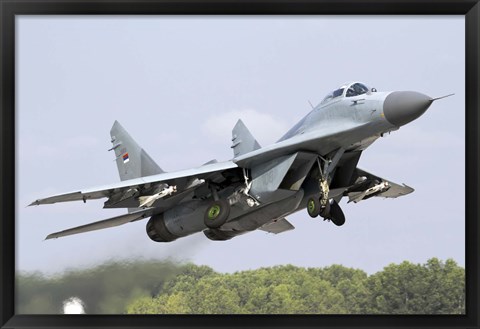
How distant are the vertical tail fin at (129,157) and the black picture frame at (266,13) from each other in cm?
795

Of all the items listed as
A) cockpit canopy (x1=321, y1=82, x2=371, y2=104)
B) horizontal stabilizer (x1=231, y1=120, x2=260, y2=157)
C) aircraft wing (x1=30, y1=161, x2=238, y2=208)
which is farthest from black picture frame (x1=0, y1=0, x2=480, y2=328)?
horizontal stabilizer (x1=231, y1=120, x2=260, y2=157)

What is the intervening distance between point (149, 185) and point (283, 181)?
9.22ft

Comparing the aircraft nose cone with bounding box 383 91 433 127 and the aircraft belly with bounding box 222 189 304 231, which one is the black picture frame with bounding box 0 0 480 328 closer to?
the aircraft nose cone with bounding box 383 91 433 127

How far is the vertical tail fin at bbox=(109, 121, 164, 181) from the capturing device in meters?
22.6

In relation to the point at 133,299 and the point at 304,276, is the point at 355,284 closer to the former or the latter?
the point at 304,276

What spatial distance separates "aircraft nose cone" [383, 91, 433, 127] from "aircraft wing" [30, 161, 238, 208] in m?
3.67

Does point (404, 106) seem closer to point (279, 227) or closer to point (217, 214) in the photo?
point (217, 214)

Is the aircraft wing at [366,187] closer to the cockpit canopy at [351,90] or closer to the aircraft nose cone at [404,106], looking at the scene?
the cockpit canopy at [351,90]

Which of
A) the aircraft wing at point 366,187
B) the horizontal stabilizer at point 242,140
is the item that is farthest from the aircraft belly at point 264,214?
the horizontal stabilizer at point 242,140

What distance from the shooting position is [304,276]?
1745 inches

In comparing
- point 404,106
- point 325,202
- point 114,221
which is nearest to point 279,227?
point 114,221

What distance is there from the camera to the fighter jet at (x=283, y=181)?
18031 millimetres

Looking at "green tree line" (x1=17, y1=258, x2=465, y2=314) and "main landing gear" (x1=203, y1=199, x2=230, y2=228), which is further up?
"main landing gear" (x1=203, y1=199, x2=230, y2=228)

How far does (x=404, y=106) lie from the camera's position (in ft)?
57.0
